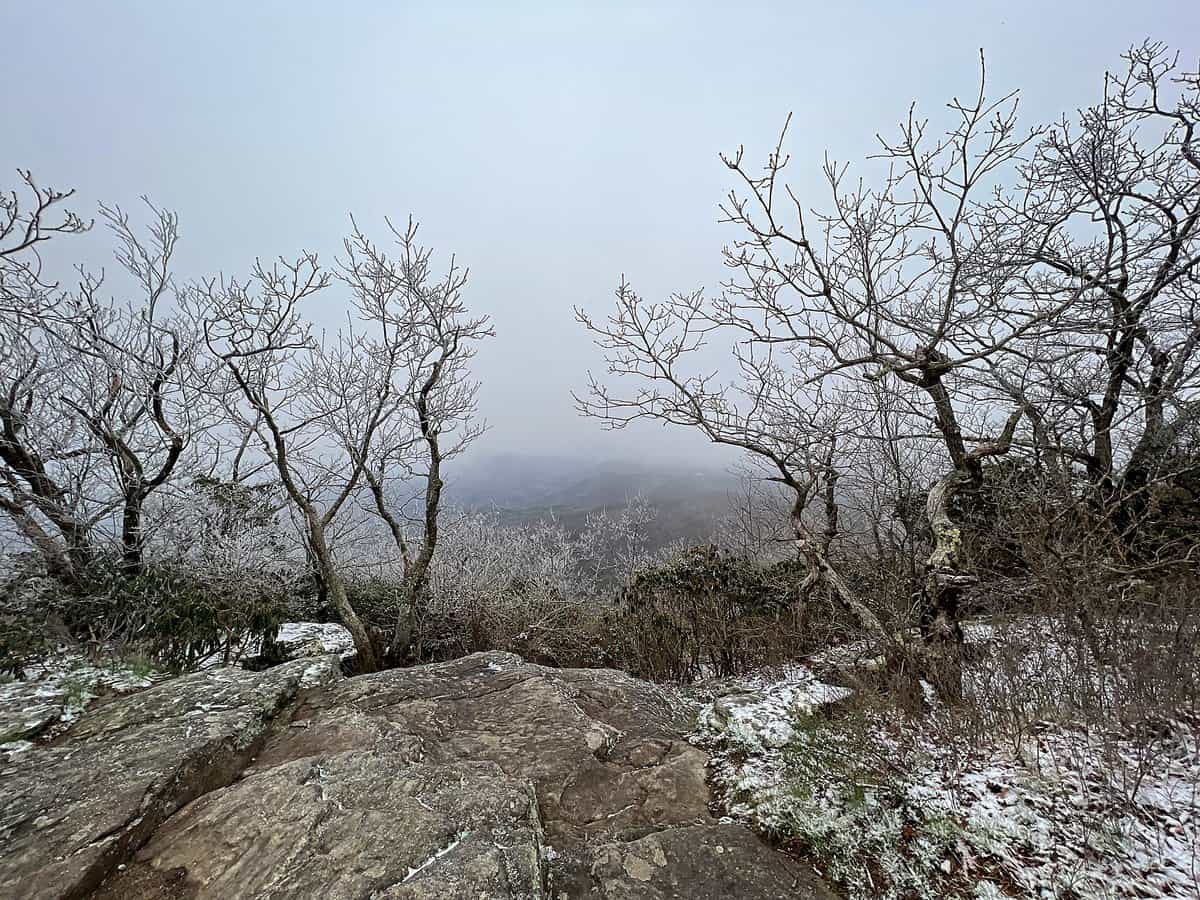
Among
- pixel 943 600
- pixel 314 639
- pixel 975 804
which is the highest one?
pixel 943 600

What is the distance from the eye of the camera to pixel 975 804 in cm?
246

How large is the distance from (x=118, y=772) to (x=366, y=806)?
139 centimetres

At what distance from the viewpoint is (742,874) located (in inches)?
84.8

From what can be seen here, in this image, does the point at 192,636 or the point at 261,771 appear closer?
the point at 261,771

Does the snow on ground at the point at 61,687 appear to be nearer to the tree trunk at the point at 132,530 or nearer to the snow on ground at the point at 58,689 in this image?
the snow on ground at the point at 58,689

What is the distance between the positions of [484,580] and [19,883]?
6414mm

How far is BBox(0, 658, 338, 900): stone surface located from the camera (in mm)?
2006

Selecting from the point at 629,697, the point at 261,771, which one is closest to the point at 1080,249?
the point at 629,697

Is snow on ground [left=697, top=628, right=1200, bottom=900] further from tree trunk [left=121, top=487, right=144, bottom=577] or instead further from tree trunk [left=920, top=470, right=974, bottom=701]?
tree trunk [left=121, top=487, right=144, bottom=577]

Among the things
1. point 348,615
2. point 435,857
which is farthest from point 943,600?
point 348,615

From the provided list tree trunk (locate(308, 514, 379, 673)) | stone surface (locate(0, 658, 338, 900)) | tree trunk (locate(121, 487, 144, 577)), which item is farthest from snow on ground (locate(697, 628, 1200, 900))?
tree trunk (locate(121, 487, 144, 577))

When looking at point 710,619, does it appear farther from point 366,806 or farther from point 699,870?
point 366,806

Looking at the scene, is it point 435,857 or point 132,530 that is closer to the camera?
point 435,857

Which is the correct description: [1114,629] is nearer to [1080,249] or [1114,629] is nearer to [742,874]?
[742,874]
